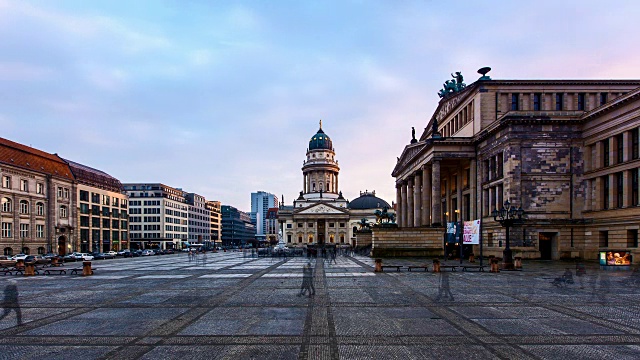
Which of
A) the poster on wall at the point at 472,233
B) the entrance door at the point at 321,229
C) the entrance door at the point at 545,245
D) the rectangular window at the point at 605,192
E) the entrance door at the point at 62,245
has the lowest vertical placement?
the entrance door at the point at 321,229

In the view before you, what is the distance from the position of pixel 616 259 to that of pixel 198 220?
153 m

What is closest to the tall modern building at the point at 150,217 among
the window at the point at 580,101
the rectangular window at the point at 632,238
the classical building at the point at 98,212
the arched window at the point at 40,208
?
the classical building at the point at 98,212

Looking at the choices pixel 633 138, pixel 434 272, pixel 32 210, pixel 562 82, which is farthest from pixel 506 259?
pixel 32 210

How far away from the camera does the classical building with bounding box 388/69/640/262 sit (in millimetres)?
43250

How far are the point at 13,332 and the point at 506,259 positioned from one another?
3254cm

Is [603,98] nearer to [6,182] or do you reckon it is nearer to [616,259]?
[616,259]

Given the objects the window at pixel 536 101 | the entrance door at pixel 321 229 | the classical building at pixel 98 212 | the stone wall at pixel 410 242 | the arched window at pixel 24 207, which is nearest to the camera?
the stone wall at pixel 410 242

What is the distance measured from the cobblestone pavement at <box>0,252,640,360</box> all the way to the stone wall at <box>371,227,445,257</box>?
30.5 metres

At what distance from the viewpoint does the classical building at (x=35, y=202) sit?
216 ft

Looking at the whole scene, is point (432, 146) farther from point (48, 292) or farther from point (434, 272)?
point (48, 292)

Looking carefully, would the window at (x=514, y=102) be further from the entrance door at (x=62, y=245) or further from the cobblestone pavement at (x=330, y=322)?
the entrance door at (x=62, y=245)

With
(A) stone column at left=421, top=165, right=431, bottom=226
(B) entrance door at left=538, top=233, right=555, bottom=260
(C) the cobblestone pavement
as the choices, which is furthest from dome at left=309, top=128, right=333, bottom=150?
(C) the cobblestone pavement

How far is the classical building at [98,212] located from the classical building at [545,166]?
62.3 metres

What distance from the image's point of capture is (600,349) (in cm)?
1109
